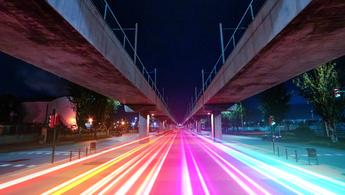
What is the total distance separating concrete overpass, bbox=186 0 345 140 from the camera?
27.6ft

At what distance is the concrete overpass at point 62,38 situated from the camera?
8.14m

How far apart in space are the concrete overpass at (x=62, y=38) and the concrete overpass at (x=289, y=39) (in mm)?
7219

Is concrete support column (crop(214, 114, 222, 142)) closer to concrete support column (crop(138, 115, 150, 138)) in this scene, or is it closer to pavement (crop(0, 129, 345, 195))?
concrete support column (crop(138, 115, 150, 138))

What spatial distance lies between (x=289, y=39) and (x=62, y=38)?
8.73 metres

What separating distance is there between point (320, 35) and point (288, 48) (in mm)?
1826

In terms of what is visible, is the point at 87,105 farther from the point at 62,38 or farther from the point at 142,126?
the point at 62,38

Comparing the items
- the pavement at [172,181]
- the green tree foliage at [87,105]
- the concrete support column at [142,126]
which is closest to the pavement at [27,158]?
the pavement at [172,181]

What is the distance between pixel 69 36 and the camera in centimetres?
1009

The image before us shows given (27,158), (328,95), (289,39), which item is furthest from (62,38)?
(328,95)

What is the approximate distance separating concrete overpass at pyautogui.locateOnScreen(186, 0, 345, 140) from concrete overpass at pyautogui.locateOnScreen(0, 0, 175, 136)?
23.7ft

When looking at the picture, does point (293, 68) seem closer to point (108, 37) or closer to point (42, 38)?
point (108, 37)

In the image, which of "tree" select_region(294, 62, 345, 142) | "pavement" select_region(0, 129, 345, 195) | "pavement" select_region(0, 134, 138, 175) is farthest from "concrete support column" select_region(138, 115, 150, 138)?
"pavement" select_region(0, 129, 345, 195)

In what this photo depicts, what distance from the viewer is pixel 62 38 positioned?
33.6 feet

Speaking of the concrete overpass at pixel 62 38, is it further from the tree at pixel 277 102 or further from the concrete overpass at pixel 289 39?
the tree at pixel 277 102
